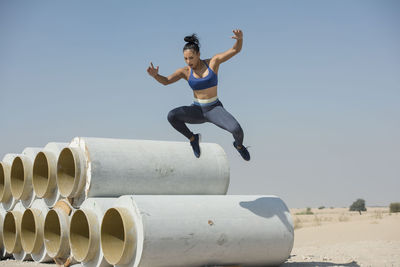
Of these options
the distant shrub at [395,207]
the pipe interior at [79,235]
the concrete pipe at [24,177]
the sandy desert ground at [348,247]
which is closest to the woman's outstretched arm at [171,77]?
the pipe interior at [79,235]

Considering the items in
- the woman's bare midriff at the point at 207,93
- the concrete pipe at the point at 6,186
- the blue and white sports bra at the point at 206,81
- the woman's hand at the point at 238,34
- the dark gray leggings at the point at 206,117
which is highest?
the woman's hand at the point at 238,34

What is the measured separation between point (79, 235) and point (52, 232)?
117cm

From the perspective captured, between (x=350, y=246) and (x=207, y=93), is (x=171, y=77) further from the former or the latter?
(x=350, y=246)

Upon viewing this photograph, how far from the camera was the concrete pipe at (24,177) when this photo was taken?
476 inches

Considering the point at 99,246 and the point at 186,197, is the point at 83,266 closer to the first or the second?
the point at 99,246

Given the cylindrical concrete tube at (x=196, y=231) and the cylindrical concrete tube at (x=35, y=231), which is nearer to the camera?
the cylindrical concrete tube at (x=196, y=231)

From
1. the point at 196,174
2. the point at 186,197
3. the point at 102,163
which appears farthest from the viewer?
the point at 196,174

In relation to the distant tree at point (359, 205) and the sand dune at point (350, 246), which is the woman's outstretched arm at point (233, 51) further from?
the distant tree at point (359, 205)

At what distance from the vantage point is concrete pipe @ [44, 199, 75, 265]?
410 inches

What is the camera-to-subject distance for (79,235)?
33.3ft

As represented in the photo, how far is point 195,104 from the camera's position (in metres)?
8.53

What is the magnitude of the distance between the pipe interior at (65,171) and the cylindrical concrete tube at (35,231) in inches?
36.4

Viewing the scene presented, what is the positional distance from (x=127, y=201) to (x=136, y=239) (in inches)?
26.3

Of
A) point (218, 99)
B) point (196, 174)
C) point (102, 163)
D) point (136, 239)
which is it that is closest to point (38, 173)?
point (102, 163)
